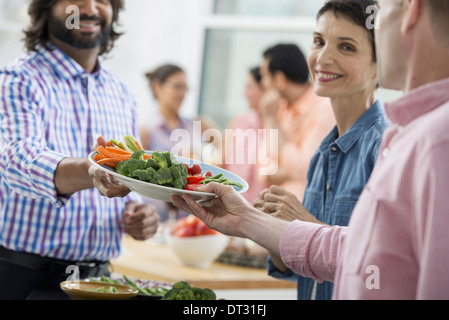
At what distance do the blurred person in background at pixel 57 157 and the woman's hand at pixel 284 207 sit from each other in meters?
0.52

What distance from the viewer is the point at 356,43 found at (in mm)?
1808

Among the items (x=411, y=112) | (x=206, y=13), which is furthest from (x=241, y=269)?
(x=206, y=13)

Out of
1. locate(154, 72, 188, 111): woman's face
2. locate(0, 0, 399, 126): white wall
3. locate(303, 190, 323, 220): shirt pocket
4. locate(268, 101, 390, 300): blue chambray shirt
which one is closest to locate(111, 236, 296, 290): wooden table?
locate(268, 101, 390, 300): blue chambray shirt

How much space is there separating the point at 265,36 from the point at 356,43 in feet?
15.9

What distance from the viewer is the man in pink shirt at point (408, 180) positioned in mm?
823

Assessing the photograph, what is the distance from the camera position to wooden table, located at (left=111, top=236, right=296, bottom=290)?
261cm

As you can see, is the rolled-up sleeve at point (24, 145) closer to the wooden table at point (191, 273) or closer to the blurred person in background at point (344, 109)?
the blurred person in background at point (344, 109)

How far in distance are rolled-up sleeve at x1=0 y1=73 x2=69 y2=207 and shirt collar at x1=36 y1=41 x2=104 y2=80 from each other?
0.16 meters

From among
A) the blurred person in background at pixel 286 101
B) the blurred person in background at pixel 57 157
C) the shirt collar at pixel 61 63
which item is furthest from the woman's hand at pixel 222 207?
the blurred person in background at pixel 286 101

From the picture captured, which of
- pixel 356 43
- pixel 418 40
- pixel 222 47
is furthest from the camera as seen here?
pixel 222 47

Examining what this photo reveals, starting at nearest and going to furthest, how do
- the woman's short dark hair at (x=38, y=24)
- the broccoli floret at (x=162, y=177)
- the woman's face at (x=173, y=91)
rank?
the broccoli floret at (x=162, y=177), the woman's short dark hair at (x=38, y=24), the woman's face at (x=173, y=91)

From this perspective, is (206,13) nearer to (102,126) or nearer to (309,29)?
(309,29)

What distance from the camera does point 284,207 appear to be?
1.70 meters

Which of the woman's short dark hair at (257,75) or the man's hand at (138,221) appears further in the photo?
the woman's short dark hair at (257,75)
